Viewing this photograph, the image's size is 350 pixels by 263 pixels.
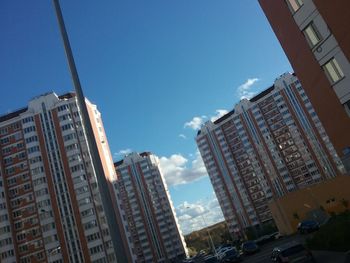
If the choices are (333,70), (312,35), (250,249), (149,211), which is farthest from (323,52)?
(149,211)

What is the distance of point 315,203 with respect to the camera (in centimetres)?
5447

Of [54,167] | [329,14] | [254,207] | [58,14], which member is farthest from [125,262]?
[254,207]

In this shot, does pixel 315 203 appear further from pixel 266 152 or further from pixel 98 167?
pixel 266 152

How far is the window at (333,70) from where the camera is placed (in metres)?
18.7

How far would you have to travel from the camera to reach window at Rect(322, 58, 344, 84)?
18672 millimetres

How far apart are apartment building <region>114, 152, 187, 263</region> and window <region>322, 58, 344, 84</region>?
11432 cm

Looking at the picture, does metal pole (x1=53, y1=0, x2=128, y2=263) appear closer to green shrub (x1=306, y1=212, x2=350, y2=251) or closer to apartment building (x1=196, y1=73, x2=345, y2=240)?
green shrub (x1=306, y1=212, x2=350, y2=251)

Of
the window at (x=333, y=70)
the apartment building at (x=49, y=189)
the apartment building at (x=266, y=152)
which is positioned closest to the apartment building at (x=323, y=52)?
the window at (x=333, y=70)

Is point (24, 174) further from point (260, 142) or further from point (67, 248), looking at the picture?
point (260, 142)

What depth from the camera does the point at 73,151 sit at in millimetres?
79250

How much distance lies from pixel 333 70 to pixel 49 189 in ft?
230

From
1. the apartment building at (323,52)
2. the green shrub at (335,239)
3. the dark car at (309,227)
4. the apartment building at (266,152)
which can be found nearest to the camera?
the apartment building at (323,52)

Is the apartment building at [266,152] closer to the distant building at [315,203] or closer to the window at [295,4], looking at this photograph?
the distant building at [315,203]

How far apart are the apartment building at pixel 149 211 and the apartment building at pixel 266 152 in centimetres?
2157
